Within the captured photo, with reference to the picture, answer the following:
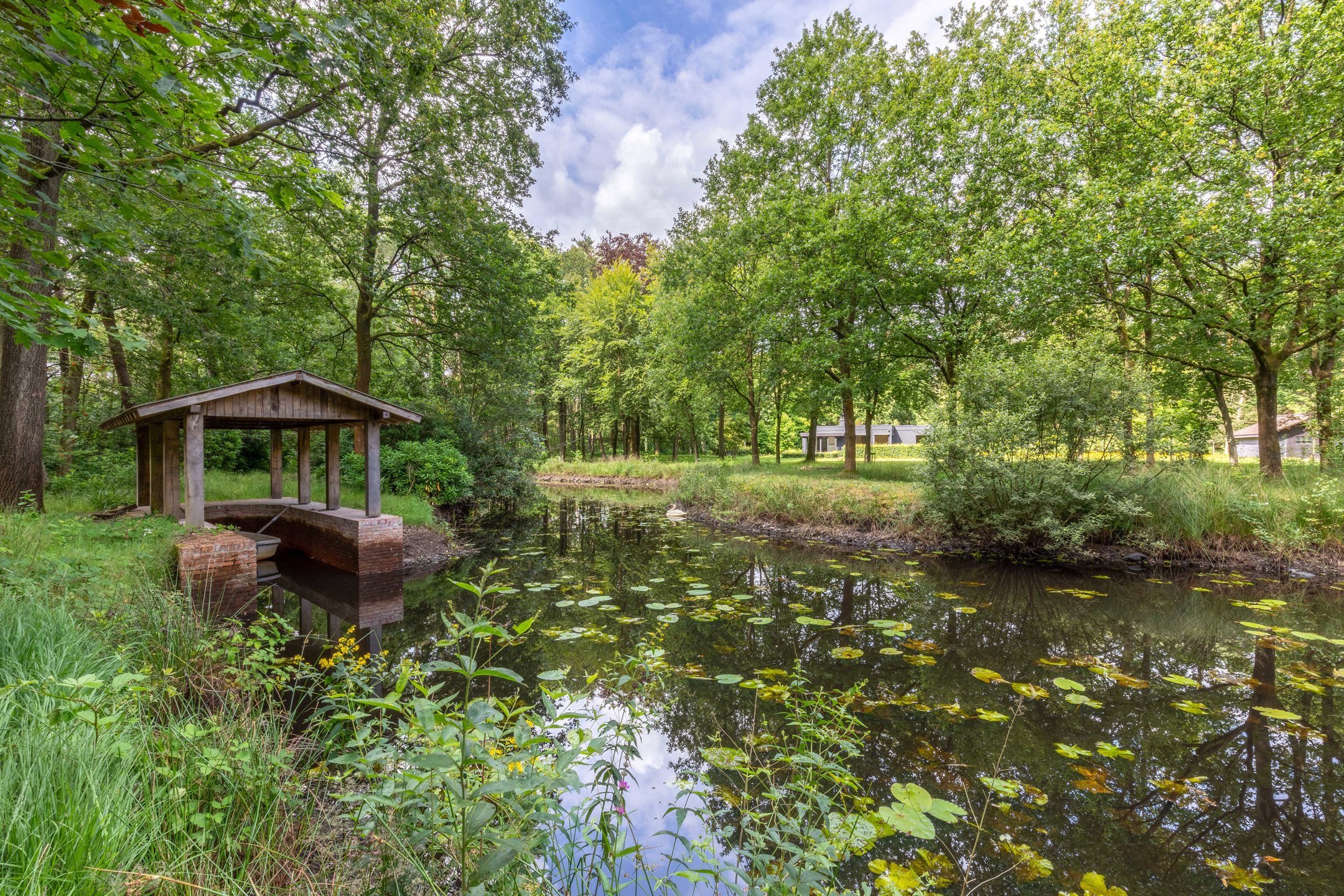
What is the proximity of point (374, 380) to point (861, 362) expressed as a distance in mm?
15688

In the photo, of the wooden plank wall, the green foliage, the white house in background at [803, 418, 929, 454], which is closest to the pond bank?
the green foliage

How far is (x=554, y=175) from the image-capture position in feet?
46.0

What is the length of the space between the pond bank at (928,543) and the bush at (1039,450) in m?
0.44

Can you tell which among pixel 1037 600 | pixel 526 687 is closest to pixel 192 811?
pixel 526 687

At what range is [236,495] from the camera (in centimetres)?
1211

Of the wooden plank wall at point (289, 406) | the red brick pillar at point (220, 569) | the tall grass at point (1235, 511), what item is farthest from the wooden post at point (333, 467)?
the tall grass at point (1235, 511)

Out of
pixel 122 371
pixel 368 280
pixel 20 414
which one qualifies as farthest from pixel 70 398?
pixel 368 280

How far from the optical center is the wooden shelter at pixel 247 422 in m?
7.48

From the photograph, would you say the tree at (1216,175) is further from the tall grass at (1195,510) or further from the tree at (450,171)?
the tree at (450,171)

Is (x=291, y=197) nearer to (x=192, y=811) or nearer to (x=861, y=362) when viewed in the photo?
(x=192, y=811)

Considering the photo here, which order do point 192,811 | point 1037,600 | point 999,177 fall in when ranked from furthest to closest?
point 999,177
point 1037,600
point 192,811

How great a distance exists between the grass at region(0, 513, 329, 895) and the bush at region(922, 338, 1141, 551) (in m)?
9.96

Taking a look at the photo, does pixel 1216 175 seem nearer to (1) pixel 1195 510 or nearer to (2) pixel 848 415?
(1) pixel 1195 510

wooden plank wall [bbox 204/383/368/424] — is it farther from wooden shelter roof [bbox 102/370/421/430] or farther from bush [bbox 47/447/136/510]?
bush [bbox 47/447/136/510]
